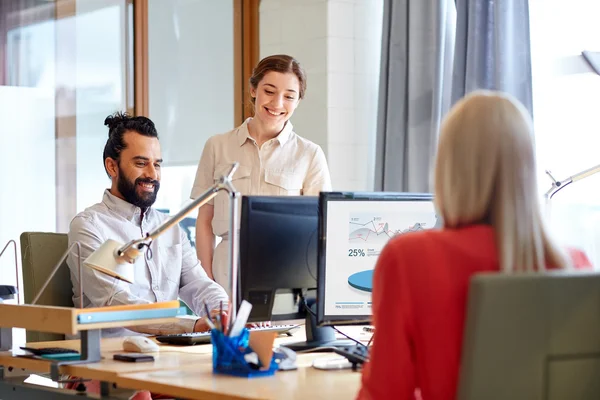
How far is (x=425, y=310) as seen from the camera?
4.85ft

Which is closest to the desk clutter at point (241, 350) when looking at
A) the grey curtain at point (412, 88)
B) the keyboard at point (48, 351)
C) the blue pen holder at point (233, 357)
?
the blue pen holder at point (233, 357)

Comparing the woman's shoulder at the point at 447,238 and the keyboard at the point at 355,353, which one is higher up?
the woman's shoulder at the point at 447,238

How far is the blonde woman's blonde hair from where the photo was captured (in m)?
1.49

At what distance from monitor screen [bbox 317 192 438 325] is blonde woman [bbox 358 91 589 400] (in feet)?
2.62

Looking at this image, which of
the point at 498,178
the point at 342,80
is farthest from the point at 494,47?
the point at 498,178

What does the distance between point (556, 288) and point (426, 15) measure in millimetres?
3105

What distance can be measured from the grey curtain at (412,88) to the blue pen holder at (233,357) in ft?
7.72

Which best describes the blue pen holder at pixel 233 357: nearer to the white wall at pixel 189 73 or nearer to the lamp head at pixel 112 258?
the lamp head at pixel 112 258

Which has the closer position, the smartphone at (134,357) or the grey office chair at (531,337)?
the grey office chair at (531,337)

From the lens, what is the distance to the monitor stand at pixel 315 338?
2.38 metres

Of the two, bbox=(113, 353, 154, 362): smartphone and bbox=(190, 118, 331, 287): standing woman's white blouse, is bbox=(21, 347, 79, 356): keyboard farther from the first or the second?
bbox=(190, 118, 331, 287): standing woman's white blouse

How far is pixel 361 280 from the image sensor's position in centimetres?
237

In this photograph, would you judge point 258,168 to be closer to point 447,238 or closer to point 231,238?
point 231,238

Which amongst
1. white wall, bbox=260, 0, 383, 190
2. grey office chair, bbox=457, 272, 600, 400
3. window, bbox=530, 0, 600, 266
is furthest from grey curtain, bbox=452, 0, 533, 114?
grey office chair, bbox=457, 272, 600, 400
